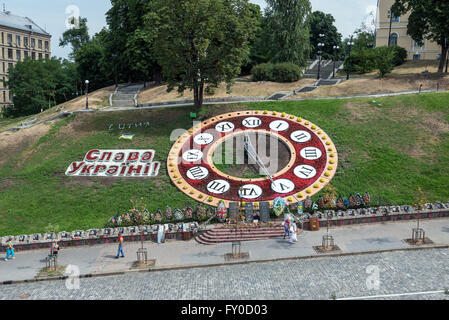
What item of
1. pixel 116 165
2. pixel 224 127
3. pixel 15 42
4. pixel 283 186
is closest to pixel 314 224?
pixel 283 186

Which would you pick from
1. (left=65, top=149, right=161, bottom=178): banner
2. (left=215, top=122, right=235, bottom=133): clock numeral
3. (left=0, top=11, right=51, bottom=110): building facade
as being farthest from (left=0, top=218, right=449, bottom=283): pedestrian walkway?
(left=0, top=11, right=51, bottom=110): building facade

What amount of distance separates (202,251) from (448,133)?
22.4 metres

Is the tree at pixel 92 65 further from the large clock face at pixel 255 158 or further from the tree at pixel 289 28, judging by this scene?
the large clock face at pixel 255 158

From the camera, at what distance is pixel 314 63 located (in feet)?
242

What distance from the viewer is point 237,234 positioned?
77.9 feet

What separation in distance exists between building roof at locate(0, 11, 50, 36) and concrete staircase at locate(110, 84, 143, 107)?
193 feet

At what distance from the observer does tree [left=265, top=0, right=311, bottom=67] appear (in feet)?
187

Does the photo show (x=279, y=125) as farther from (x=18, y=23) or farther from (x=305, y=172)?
(x=18, y=23)

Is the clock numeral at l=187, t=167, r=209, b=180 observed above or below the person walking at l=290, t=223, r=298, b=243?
above

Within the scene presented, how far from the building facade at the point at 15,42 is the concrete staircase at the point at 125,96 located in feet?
165

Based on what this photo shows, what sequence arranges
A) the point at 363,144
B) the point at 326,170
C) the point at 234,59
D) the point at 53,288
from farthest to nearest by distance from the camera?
the point at 234,59 < the point at 363,144 < the point at 326,170 < the point at 53,288

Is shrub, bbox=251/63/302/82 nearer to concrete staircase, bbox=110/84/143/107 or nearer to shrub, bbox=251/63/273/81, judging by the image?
shrub, bbox=251/63/273/81

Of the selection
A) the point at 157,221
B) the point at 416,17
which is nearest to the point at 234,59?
the point at 157,221

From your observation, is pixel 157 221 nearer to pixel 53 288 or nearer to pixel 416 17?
pixel 53 288
